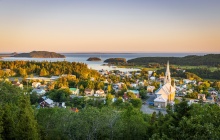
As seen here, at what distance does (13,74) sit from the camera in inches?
1981

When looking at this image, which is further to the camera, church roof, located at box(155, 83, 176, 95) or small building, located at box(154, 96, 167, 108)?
church roof, located at box(155, 83, 176, 95)

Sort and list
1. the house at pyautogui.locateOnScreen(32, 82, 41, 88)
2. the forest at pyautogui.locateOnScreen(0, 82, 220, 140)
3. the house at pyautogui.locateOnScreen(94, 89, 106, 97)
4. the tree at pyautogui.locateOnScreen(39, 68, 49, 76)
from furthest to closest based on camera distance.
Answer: the tree at pyautogui.locateOnScreen(39, 68, 49, 76)
the house at pyautogui.locateOnScreen(32, 82, 41, 88)
the house at pyautogui.locateOnScreen(94, 89, 106, 97)
the forest at pyautogui.locateOnScreen(0, 82, 220, 140)

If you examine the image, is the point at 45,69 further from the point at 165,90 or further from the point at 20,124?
the point at 20,124

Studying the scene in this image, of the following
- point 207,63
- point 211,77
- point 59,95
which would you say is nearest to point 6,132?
point 59,95

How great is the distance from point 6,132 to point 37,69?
4699 cm

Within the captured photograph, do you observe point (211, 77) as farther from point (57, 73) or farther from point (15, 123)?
point (15, 123)

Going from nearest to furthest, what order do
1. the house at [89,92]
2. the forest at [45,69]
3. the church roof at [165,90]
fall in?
the church roof at [165,90] → the house at [89,92] → the forest at [45,69]

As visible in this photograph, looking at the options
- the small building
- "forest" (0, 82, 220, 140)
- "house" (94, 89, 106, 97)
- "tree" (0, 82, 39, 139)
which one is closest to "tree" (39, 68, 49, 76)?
"house" (94, 89, 106, 97)

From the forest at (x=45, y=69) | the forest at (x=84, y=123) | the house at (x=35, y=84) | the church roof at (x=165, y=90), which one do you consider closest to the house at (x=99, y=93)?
the church roof at (x=165, y=90)

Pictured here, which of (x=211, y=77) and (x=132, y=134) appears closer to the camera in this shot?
(x=132, y=134)

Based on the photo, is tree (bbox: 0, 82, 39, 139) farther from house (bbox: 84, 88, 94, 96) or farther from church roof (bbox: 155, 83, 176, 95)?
house (bbox: 84, 88, 94, 96)

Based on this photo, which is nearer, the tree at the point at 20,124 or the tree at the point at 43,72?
the tree at the point at 20,124

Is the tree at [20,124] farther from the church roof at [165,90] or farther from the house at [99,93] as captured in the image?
the house at [99,93]

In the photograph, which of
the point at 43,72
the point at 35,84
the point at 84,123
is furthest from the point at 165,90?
the point at 43,72
